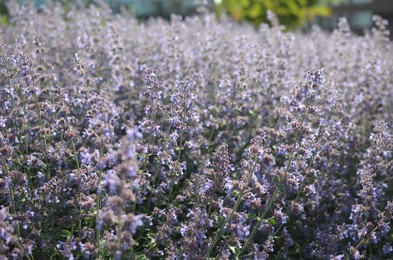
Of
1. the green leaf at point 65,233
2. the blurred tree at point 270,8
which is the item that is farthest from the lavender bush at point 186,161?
the blurred tree at point 270,8

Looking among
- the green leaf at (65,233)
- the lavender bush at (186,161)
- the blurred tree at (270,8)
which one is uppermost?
the blurred tree at (270,8)

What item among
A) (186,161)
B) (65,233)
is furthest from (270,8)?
(65,233)

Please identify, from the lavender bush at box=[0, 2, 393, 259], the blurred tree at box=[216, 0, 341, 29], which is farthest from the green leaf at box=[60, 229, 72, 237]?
the blurred tree at box=[216, 0, 341, 29]

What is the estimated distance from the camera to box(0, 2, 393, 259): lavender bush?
3258 mm

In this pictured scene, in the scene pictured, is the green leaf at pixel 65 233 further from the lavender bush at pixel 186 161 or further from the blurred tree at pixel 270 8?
the blurred tree at pixel 270 8

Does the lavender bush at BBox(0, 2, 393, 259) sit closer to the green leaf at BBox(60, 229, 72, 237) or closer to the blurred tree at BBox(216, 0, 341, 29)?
the green leaf at BBox(60, 229, 72, 237)

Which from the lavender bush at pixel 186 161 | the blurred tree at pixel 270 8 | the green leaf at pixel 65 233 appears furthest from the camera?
the blurred tree at pixel 270 8

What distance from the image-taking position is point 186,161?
4.56m

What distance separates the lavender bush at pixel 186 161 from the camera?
10.7 feet

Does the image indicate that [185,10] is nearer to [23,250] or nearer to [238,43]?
[238,43]

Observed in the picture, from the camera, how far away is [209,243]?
3.44 meters

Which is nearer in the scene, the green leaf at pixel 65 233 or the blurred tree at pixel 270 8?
the green leaf at pixel 65 233

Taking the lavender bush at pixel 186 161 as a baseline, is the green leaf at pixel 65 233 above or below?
below

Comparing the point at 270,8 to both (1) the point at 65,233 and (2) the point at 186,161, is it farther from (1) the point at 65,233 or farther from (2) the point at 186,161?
(1) the point at 65,233
